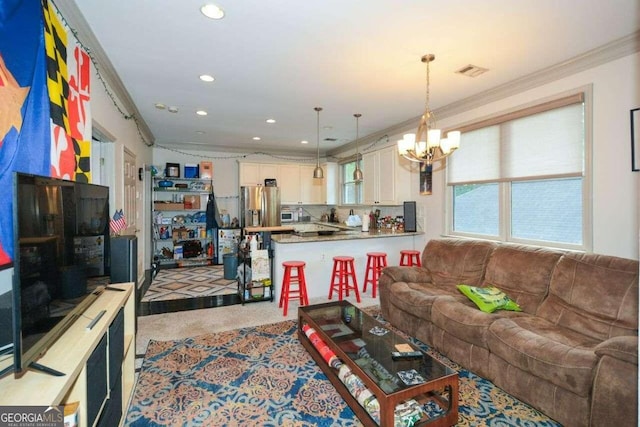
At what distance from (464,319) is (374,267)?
2.10 meters

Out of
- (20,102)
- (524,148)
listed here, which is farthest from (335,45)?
(524,148)

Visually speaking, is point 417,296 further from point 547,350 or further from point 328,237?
point 328,237

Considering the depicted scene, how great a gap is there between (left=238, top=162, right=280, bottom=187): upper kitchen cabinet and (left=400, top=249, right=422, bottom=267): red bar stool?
12.5ft

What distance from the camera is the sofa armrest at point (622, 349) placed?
5.16 feet

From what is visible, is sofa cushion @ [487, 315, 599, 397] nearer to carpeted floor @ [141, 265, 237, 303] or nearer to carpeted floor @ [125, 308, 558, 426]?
carpeted floor @ [125, 308, 558, 426]

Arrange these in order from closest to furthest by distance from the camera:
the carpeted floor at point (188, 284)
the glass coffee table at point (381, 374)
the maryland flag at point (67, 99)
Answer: the glass coffee table at point (381, 374), the maryland flag at point (67, 99), the carpeted floor at point (188, 284)

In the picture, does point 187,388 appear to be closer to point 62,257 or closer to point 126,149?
point 62,257

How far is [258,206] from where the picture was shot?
682cm

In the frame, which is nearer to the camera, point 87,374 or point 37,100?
point 87,374

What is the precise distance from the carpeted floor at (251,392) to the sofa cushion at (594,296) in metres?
0.79

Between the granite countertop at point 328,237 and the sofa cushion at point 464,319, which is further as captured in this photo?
the granite countertop at point 328,237

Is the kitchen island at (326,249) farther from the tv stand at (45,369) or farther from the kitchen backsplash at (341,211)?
the tv stand at (45,369)

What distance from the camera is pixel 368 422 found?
5.98 ft

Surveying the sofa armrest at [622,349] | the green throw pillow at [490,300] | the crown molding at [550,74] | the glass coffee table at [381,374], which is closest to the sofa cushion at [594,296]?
the green throw pillow at [490,300]
